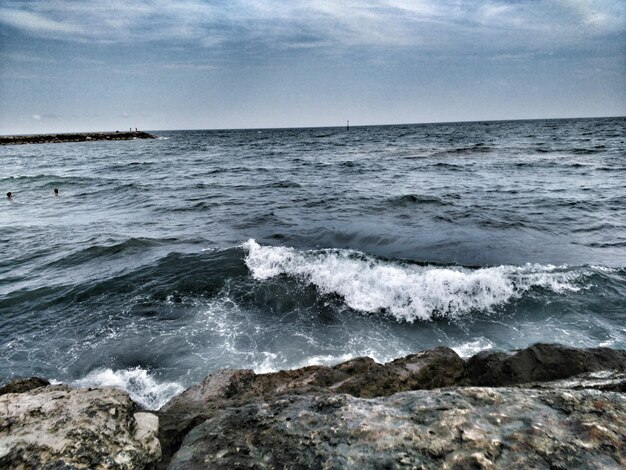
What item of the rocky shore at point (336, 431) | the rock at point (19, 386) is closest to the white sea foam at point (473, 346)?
the rocky shore at point (336, 431)

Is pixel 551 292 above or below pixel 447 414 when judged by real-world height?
below

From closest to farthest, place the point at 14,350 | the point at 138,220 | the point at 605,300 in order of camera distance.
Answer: the point at 14,350 < the point at 605,300 < the point at 138,220

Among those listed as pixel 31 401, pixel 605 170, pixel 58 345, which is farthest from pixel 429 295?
pixel 605 170

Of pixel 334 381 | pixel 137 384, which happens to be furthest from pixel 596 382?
pixel 137 384

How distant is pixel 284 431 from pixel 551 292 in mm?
8531

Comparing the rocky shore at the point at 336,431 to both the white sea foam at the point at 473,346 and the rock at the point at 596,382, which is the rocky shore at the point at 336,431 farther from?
the white sea foam at the point at 473,346

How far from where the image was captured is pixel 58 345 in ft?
24.9

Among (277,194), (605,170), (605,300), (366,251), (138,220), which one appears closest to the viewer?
(605,300)

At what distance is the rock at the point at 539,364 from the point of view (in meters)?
4.76

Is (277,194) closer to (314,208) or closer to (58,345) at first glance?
(314,208)

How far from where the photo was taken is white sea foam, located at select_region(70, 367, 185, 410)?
609 centimetres

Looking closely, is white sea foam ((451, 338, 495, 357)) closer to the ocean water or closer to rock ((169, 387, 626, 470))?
the ocean water

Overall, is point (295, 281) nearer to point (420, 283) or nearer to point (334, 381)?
point (420, 283)

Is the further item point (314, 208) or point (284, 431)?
point (314, 208)
